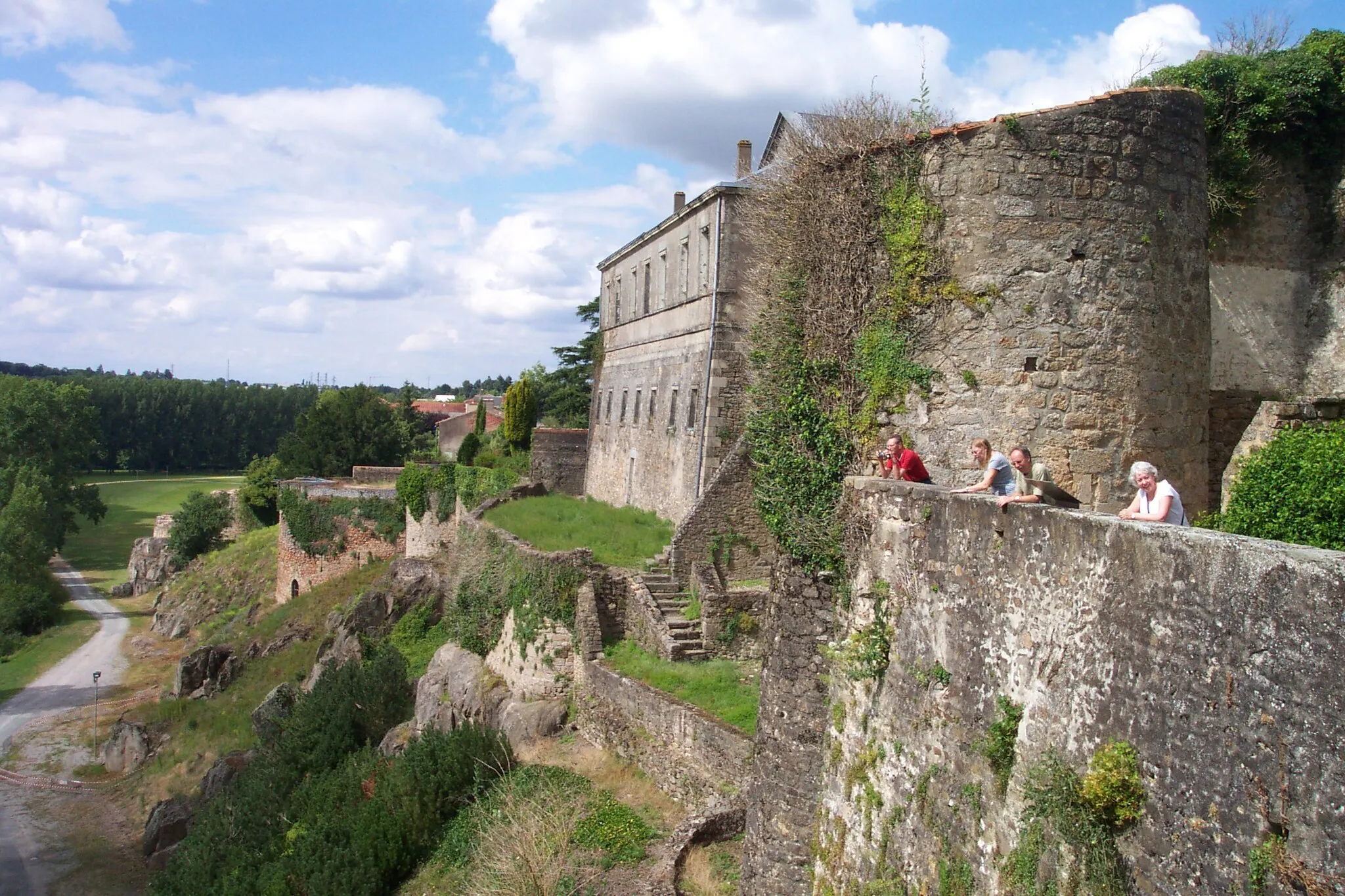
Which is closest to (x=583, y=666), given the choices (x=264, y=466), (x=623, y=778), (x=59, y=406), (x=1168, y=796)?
(x=623, y=778)

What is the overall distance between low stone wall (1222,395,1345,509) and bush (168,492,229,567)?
5347 centimetres

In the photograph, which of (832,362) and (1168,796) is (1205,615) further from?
(832,362)

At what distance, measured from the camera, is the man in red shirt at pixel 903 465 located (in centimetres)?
620

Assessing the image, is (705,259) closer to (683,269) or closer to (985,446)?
(683,269)

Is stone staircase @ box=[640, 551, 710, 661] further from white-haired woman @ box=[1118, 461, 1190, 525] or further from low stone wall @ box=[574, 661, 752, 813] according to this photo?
white-haired woman @ box=[1118, 461, 1190, 525]

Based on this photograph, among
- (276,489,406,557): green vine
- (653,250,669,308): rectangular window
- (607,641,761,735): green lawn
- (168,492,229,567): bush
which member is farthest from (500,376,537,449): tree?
(168,492,229,567): bush

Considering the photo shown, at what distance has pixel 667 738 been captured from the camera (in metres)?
13.7

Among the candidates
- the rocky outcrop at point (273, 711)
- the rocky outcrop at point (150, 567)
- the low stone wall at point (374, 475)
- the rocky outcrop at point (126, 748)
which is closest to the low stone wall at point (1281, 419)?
the rocky outcrop at point (273, 711)

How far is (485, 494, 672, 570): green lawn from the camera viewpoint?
20.2 metres

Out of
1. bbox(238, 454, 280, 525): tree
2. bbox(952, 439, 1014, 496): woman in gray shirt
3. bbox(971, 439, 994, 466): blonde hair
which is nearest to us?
bbox(952, 439, 1014, 496): woman in gray shirt

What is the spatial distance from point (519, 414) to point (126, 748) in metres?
17.1

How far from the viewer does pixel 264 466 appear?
A: 56.0m

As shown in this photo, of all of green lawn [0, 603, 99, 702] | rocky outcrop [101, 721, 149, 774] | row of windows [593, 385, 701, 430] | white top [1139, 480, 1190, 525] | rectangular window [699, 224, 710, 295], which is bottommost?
green lawn [0, 603, 99, 702]

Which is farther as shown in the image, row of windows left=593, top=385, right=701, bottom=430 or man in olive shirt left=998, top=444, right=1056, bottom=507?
row of windows left=593, top=385, right=701, bottom=430
